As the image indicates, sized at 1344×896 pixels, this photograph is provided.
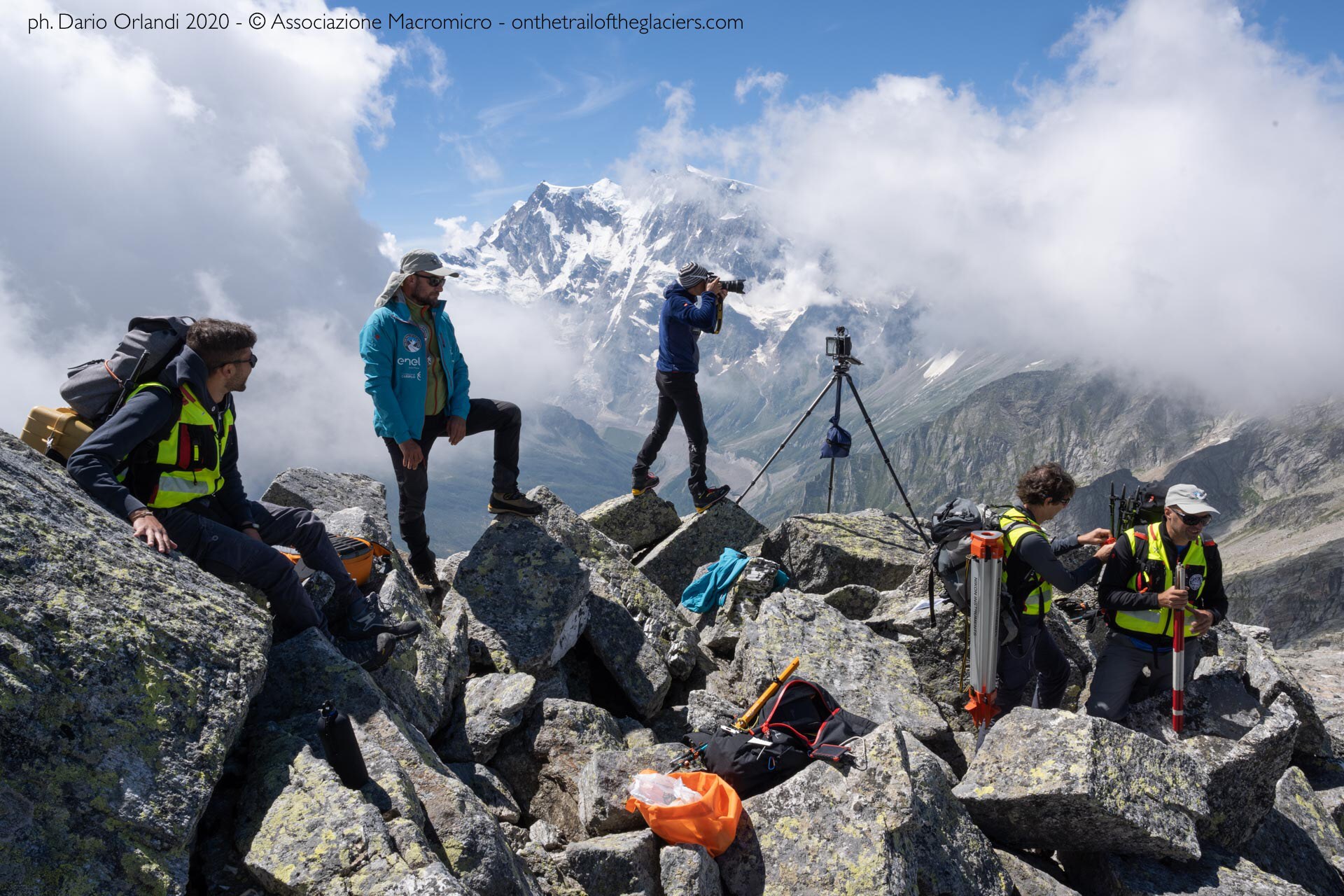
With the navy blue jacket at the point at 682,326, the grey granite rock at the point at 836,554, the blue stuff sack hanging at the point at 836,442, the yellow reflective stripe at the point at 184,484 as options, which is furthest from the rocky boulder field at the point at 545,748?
the blue stuff sack hanging at the point at 836,442

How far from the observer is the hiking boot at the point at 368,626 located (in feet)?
26.3

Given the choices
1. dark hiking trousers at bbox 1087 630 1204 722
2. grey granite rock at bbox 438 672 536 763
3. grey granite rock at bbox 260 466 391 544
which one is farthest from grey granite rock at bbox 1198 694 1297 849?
grey granite rock at bbox 260 466 391 544

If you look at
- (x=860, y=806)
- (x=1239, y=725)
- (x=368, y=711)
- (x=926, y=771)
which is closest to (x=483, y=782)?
(x=368, y=711)

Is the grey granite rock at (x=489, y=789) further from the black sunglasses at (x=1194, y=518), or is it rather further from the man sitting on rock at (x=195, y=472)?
the black sunglasses at (x=1194, y=518)

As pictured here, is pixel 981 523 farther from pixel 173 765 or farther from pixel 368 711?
pixel 173 765

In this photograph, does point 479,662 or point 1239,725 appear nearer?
point 1239,725

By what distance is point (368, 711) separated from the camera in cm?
657

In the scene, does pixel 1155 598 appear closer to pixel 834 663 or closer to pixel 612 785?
pixel 834 663

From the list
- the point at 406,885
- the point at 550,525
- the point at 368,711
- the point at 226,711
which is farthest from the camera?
the point at 550,525

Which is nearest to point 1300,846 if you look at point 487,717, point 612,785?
point 612,785

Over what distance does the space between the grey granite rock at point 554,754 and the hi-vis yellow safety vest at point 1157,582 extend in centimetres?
604

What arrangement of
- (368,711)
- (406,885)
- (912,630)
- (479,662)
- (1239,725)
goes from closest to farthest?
1. (406,885)
2. (368,711)
3. (1239,725)
4. (479,662)
5. (912,630)

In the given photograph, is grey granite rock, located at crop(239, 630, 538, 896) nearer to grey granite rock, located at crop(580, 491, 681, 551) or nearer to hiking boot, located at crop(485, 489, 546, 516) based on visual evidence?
hiking boot, located at crop(485, 489, 546, 516)

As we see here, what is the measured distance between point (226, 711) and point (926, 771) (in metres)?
5.72
